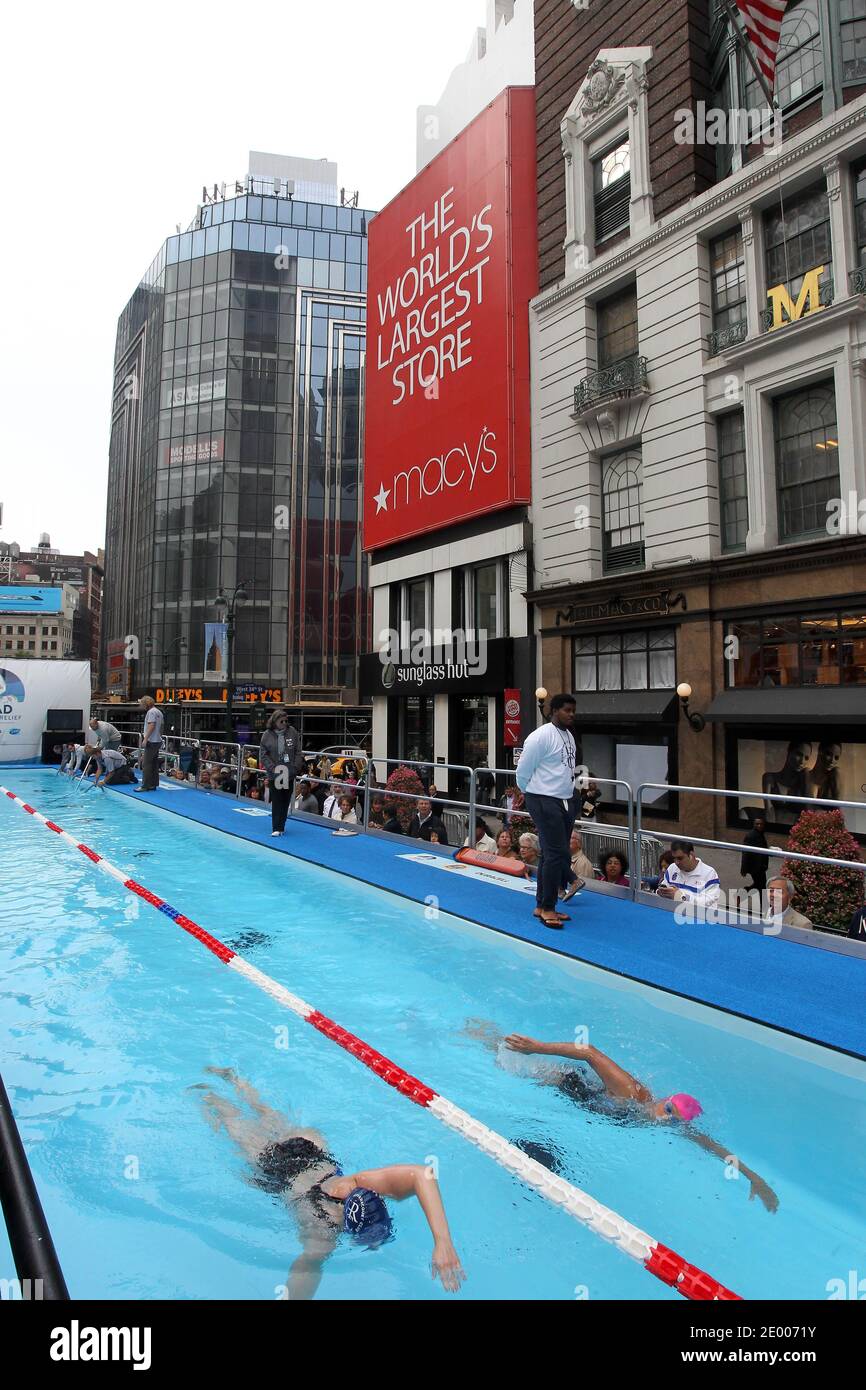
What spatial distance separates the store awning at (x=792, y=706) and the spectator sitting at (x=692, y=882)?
8.04 m

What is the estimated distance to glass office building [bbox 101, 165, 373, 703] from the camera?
6000 centimetres

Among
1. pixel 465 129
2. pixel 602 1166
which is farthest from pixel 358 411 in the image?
pixel 602 1166

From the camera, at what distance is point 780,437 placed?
1755cm

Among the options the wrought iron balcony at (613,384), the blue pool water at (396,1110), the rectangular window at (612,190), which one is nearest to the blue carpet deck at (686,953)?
the blue pool water at (396,1110)

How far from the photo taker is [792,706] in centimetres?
1608

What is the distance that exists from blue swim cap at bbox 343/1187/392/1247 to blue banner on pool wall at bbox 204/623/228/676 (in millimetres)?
56834

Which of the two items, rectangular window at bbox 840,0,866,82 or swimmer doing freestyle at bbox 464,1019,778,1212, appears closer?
swimmer doing freestyle at bbox 464,1019,778,1212

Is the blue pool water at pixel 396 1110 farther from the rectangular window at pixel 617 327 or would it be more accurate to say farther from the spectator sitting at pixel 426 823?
the rectangular window at pixel 617 327

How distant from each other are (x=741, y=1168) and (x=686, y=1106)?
1.64 ft

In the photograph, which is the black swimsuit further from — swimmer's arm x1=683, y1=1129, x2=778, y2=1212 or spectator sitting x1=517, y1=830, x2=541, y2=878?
spectator sitting x1=517, y1=830, x2=541, y2=878

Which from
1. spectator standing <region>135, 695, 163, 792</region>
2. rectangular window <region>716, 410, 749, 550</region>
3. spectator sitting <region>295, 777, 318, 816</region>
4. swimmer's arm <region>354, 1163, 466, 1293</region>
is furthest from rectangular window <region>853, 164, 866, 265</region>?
spectator standing <region>135, 695, 163, 792</region>

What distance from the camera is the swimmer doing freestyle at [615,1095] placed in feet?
14.5

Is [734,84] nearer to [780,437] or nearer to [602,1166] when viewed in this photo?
[780,437]

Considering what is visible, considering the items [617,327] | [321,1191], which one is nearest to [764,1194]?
[321,1191]
